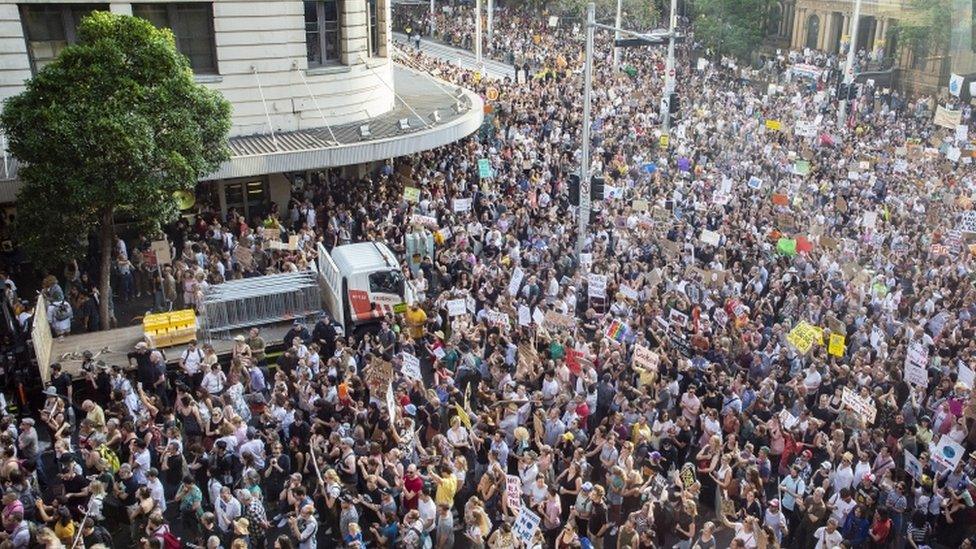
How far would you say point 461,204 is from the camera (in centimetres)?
2550

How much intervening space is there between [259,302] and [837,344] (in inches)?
479

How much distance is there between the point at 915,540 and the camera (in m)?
12.9

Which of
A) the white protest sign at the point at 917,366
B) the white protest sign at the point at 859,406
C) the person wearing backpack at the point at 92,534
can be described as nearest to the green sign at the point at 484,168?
the white protest sign at the point at 917,366

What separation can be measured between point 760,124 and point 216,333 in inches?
1086

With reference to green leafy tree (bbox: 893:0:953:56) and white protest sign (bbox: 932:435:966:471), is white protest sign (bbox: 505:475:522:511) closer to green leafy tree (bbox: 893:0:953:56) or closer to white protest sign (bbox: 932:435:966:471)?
white protest sign (bbox: 932:435:966:471)

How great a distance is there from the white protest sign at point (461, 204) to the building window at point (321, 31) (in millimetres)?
7646

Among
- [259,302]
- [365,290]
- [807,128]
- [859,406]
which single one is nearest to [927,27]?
[807,128]

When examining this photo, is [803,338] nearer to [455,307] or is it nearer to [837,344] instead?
[837,344]

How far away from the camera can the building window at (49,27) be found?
79.6 ft

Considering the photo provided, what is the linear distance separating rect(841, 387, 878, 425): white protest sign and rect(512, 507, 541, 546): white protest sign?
21.6 feet

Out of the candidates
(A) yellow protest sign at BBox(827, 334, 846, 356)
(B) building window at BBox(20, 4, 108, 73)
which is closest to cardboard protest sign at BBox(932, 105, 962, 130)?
(A) yellow protest sign at BBox(827, 334, 846, 356)

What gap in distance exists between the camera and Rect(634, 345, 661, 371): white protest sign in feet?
52.4

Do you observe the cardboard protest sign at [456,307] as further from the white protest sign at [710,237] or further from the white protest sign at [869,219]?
the white protest sign at [869,219]

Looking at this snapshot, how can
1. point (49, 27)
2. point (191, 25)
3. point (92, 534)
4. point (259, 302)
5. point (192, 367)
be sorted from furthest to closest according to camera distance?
point (191, 25)
point (49, 27)
point (259, 302)
point (192, 367)
point (92, 534)
